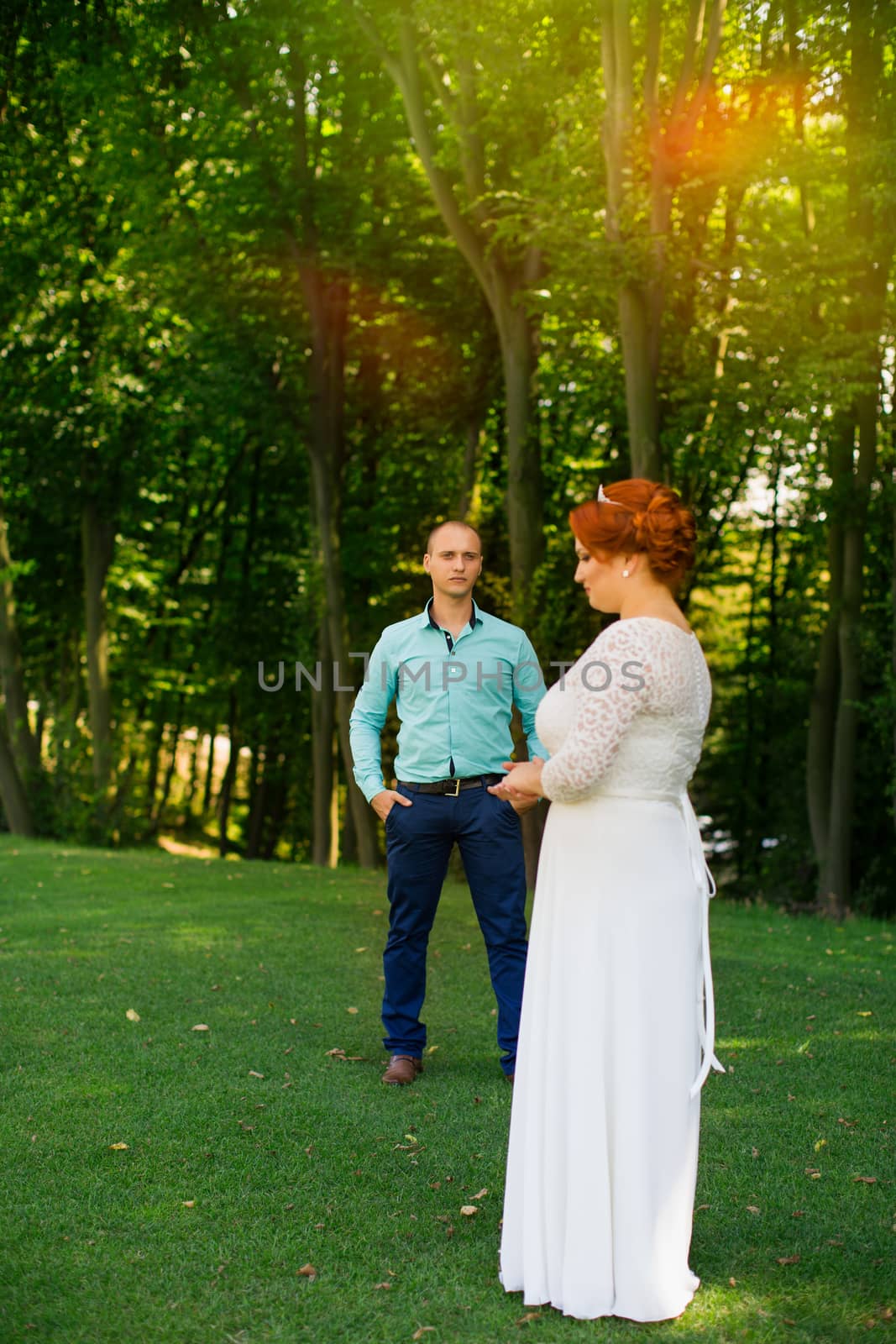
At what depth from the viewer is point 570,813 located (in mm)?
3180

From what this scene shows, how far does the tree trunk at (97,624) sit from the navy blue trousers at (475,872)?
13.7m

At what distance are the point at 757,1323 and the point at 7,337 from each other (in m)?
17.4

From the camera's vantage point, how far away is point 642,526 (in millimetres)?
3080

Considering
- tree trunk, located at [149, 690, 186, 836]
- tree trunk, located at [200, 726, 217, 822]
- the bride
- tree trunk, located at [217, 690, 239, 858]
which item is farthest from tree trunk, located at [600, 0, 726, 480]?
tree trunk, located at [200, 726, 217, 822]

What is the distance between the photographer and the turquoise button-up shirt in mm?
5016

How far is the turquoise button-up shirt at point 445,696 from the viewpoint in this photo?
5.02 m

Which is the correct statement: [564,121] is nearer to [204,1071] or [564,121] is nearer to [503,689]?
[503,689]

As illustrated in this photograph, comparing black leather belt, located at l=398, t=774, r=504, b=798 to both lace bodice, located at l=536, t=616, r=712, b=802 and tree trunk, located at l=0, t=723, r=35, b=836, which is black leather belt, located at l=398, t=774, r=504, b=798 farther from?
tree trunk, located at l=0, t=723, r=35, b=836

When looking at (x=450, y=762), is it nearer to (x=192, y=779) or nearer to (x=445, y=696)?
(x=445, y=696)

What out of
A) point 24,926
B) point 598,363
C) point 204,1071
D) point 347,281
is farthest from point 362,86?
point 204,1071

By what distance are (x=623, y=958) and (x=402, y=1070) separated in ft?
7.70

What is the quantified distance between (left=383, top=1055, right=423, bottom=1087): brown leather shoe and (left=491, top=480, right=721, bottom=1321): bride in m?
1.97

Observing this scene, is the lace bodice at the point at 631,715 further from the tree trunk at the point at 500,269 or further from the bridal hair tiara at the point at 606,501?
the tree trunk at the point at 500,269

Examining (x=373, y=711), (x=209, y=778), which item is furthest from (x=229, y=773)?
(x=373, y=711)
